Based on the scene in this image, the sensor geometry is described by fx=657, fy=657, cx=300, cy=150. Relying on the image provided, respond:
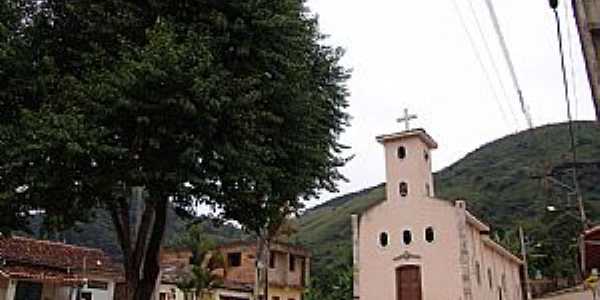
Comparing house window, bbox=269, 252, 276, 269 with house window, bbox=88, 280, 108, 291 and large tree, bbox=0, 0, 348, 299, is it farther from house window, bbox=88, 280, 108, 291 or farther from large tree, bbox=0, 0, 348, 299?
large tree, bbox=0, 0, 348, 299

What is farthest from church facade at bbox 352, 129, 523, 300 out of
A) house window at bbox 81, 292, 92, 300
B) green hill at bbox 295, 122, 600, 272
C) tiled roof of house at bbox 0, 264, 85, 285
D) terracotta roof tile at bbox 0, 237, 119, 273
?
green hill at bbox 295, 122, 600, 272

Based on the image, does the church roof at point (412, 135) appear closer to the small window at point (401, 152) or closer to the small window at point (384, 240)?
the small window at point (401, 152)

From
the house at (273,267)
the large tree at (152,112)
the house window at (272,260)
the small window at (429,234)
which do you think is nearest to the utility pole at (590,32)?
the large tree at (152,112)

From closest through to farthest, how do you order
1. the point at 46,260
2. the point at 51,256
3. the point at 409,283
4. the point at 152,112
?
1. the point at 152,112
2. the point at 46,260
3. the point at 51,256
4. the point at 409,283

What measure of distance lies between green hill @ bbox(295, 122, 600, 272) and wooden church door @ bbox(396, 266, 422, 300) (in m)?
16.6

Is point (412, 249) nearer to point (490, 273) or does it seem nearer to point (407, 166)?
point (407, 166)

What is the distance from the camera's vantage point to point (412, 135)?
1358 inches

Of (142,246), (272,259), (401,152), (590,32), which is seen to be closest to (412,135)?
(401,152)

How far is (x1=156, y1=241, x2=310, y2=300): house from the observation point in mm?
39656

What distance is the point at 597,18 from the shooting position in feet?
22.9

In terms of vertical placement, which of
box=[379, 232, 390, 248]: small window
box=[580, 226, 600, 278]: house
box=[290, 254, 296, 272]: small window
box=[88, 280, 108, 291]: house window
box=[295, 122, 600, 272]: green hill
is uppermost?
box=[295, 122, 600, 272]: green hill

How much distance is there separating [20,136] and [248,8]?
5.10 m

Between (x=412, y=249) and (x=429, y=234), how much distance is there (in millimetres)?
1210

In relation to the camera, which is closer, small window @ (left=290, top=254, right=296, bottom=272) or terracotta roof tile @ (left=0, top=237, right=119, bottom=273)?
terracotta roof tile @ (left=0, top=237, right=119, bottom=273)
